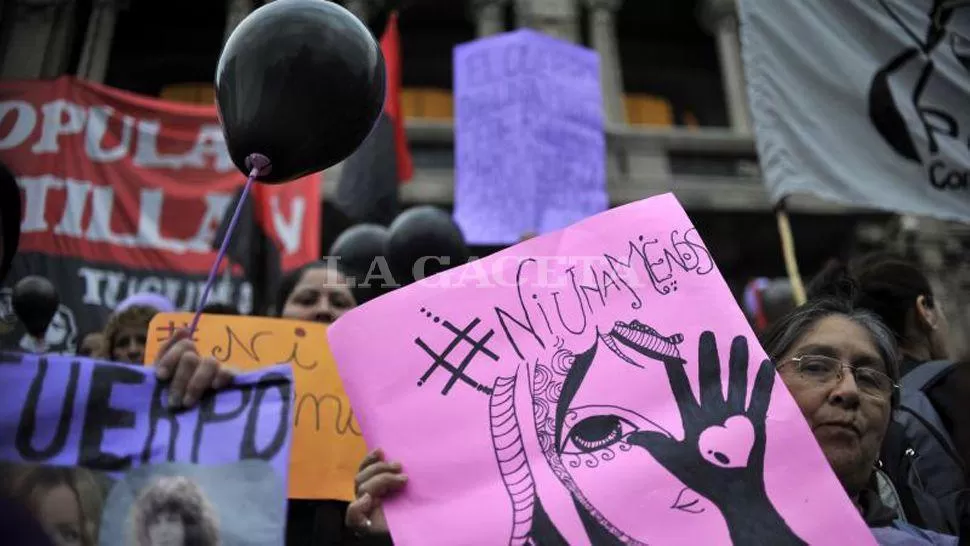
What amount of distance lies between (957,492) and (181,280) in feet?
15.2

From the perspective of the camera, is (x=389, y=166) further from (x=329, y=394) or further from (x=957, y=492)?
(x=957, y=492)

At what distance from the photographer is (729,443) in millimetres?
1418

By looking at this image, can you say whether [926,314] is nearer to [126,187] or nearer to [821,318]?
[821,318]

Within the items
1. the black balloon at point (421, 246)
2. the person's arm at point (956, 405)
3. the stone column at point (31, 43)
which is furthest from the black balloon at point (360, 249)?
the stone column at point (31, 43)

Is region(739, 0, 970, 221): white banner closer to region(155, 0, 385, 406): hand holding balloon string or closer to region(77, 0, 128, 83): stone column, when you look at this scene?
region(155, 0, 385, 406): hand holding balloon string

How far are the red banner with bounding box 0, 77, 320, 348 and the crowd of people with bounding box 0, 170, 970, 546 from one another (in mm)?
3408

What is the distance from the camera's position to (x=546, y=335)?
157cm

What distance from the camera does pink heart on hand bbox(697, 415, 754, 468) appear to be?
4.59 feet

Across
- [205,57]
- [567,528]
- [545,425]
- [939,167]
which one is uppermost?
[205,57]

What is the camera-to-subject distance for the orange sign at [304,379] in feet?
6.76

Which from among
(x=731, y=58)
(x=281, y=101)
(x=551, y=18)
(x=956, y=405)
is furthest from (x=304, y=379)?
(x=731, y=58)

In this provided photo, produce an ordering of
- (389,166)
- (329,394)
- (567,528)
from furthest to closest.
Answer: (389,166), (329,394), (567,528)

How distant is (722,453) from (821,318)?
53 cm

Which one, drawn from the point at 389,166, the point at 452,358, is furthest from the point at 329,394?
the point at 389,166
